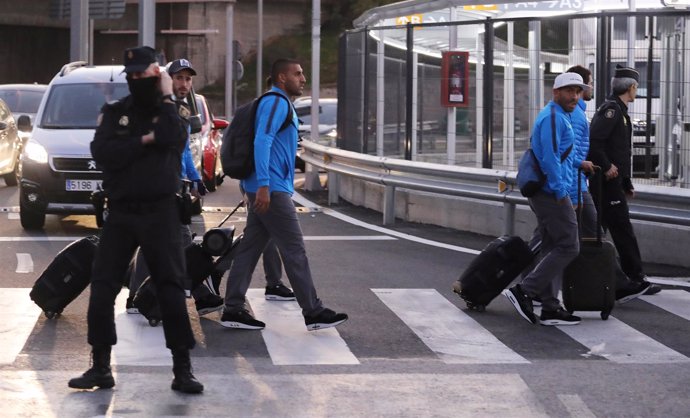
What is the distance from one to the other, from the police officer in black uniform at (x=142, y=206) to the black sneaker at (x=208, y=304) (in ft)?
7.80

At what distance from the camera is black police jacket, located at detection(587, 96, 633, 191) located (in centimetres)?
1113

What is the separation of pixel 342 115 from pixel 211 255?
11359 mm

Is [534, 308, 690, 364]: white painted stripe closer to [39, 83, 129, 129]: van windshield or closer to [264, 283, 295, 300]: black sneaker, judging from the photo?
[264, 283, 295, 300]: black sneaker

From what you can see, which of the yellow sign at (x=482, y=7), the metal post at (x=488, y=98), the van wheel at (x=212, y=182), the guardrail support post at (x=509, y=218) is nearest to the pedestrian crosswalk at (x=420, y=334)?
the guardrail support post at (x=509, y=218)

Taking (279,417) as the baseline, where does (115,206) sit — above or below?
above

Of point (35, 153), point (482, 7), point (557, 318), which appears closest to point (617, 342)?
point (557, 318)

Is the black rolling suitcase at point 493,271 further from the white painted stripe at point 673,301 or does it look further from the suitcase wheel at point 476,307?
the white painted stripe at point 673,301

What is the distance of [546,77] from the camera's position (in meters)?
15.1

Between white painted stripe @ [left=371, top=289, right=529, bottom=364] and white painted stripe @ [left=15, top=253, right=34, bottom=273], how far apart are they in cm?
298

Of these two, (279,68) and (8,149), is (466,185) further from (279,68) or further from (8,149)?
(8,149)

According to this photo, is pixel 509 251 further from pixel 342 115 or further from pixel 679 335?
pixel 342 115

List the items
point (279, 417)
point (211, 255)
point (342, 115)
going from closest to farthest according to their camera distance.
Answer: point (279, 417)
point (211, 255)
point (342, 115)

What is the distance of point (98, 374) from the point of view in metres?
7.40

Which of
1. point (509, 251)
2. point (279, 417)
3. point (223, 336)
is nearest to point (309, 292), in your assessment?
point (223, 336)
